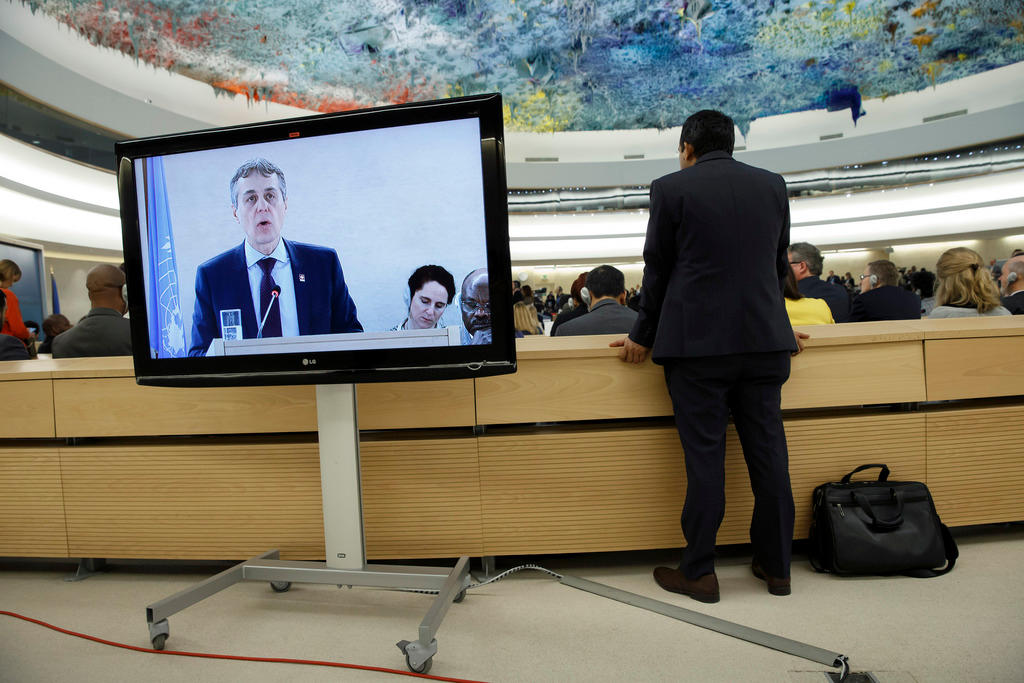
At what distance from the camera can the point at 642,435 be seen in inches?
71.9

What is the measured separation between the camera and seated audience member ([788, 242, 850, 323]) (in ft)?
10.2

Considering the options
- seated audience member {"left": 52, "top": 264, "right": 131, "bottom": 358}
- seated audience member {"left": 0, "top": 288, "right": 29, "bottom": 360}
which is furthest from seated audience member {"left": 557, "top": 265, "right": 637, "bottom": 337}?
seated audience member {"left": 0, "top": 288, "right": 29, "bottom": 360}

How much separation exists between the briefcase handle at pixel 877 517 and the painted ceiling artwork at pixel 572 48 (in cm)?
783

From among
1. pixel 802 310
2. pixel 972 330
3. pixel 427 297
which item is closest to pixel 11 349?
pixel 427 297

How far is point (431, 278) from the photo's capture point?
55.3 inches

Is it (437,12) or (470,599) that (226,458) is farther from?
(437,12)

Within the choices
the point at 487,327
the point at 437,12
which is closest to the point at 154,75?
the point at 437,12

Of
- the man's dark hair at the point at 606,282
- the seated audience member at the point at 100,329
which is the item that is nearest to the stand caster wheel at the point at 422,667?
the man's dark hair at the point at 606,282

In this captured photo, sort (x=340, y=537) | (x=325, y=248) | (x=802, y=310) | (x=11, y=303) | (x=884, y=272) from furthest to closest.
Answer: (x=11, y=303), (x=884, y=272), (x=802, y=310), (x=340, y=537), (x=325, y=248)

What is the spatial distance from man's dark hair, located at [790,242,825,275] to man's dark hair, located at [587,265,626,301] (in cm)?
110

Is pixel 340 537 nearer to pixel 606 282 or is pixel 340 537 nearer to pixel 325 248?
pixel 325 248

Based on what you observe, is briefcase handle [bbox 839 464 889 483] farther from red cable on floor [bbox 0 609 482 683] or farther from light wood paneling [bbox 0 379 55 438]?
light wood paneling [bbox 0 379 55 438]

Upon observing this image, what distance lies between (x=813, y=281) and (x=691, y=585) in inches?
83.9

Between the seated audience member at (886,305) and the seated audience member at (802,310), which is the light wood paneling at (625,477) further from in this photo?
the seated audience member at (886,305)
